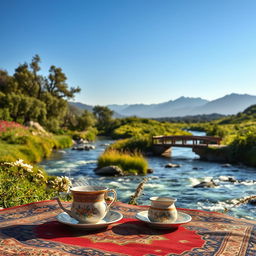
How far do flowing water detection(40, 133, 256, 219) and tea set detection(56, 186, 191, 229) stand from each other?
4617 mm

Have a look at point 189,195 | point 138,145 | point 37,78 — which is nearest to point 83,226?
point 189,195

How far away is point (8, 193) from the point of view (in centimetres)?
515

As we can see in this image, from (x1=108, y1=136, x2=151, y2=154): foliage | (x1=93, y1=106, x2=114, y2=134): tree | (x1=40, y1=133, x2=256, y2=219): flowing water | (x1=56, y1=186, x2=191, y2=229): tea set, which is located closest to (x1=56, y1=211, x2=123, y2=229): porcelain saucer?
(x1=56, y1=186, x2=191, y2=229): tea set

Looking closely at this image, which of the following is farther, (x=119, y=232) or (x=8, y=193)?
(x=8, y=193)

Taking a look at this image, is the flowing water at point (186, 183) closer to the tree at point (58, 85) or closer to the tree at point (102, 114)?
the tree at point (58, 85)

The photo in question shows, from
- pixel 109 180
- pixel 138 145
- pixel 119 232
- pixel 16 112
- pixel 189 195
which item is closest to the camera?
pixel 119 232

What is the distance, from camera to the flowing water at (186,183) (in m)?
10.1

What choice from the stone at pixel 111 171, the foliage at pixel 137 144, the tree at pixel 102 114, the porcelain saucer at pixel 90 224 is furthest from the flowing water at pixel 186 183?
the tree at pixel 102 114

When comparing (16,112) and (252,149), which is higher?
(16,112)

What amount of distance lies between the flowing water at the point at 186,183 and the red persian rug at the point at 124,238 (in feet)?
14.9

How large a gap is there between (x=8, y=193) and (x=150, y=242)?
11.5 ft

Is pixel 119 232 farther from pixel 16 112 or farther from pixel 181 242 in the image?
pixel 16 112

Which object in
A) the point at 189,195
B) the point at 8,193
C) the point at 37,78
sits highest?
the point at 37,78

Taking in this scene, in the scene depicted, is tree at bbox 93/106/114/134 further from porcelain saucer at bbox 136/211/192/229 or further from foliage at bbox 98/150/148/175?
porcelain saucer at bbox 136/211/192/229
